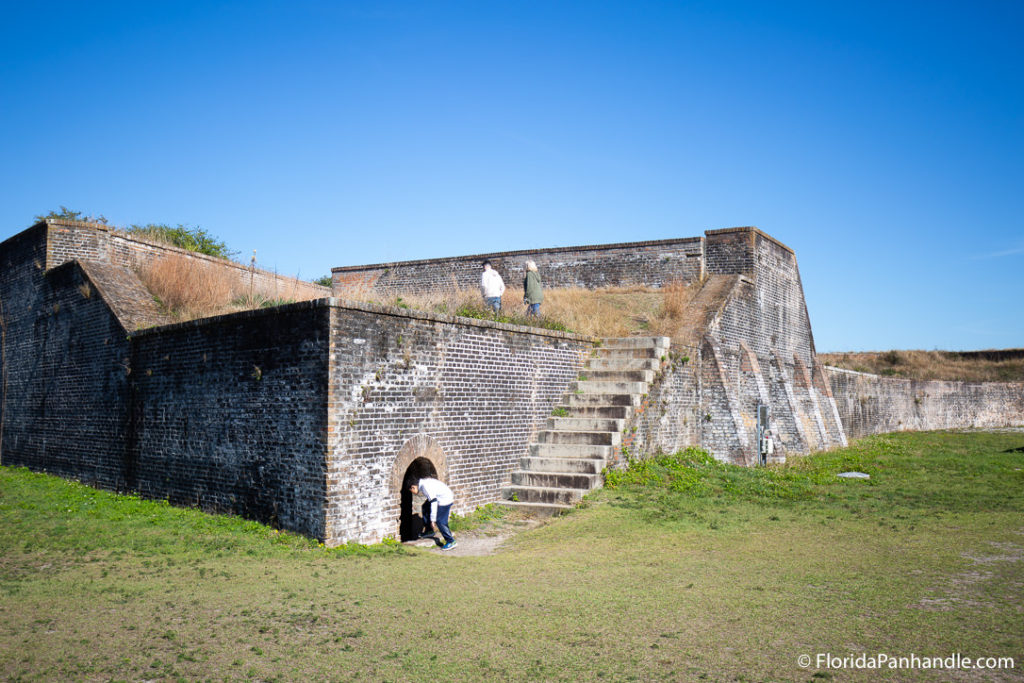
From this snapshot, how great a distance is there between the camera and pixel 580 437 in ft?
40.8

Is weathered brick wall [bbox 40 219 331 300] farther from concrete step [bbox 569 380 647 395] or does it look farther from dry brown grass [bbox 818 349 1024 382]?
dry brown grass [bbox 818 349 1024 382]

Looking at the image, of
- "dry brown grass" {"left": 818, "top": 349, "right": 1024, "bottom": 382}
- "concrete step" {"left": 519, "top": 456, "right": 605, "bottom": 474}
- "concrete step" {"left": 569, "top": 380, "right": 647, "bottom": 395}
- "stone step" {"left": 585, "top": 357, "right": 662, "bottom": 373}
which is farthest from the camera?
"dry brown grass" {"left": 818, "top": 349, "right": 1024, "bottom": 382}

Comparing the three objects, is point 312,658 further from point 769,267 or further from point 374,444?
point 769,267

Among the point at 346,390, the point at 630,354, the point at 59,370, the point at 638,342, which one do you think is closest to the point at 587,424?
the point at 630,354

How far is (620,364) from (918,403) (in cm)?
2640

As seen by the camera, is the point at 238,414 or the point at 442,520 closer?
the point at 442,520

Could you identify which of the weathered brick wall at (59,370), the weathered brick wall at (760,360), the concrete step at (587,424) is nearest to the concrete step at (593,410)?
Result: the concrete step at (587,424)

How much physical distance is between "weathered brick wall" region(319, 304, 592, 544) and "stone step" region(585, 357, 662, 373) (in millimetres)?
Result: 1129

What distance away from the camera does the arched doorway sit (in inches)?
372

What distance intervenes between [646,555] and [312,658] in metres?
4.50

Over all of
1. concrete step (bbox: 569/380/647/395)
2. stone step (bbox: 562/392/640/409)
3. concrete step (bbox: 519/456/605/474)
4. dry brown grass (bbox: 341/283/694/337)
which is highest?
dry brown grass (bbox: 341/283/694/337)

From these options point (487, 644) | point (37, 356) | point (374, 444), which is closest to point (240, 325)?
point (374, 444)

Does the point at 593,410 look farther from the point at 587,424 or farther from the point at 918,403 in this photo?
the point at 918,403

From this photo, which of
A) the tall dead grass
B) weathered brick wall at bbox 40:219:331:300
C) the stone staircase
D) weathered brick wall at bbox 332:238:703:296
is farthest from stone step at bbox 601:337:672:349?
weathered brick wall at bbox 40:219:331:300
